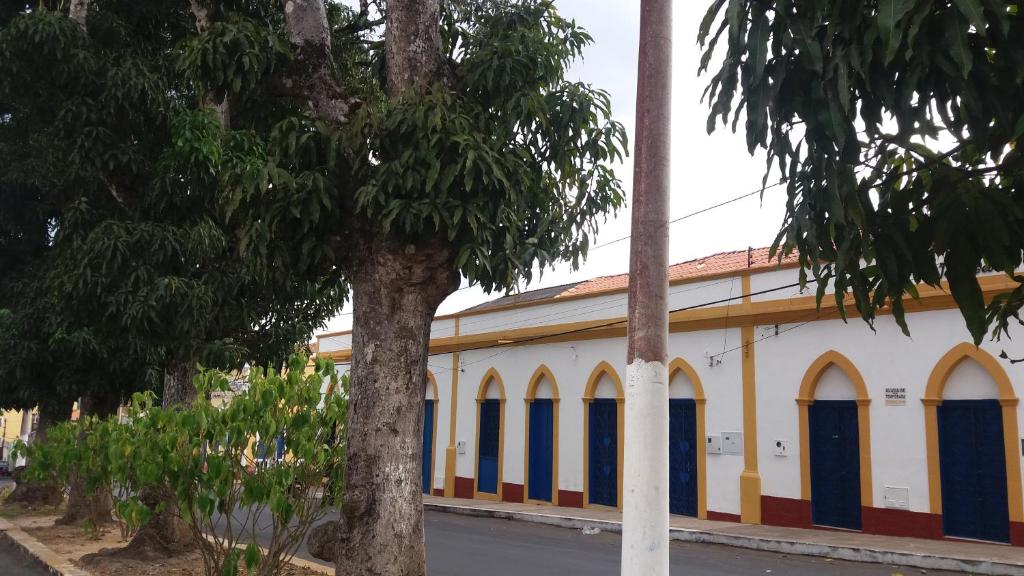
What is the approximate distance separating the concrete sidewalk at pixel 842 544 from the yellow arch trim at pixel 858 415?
80 centimetres

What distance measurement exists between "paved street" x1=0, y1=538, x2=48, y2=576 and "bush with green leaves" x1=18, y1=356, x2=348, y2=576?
426 centimetres

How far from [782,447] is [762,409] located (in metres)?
0.85

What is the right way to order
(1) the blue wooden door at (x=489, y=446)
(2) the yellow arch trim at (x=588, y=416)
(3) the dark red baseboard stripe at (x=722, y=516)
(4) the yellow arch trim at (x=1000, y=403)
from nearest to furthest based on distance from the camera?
(4) the yellow arch trim at (x=1000, y=403)
(3) the dark red baseboard stripe at (x=722, y=516)
(2) the yellow arch trim at (x=588, y=416)
(1) the blue wooden door at (x=489, y=446)

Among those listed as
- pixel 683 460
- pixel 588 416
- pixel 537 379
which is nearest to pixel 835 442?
pixel 683 460

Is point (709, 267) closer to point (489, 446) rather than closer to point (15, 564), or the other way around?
point (489, 446)

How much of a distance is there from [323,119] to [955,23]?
5084mm

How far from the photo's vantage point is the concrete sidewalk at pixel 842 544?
1153 centimetres

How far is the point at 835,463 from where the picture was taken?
15.5m

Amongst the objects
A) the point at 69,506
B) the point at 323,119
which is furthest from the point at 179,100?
the point at 69,506

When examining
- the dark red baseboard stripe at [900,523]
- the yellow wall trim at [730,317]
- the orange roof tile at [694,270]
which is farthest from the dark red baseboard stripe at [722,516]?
the orange roof tile at [694,270]

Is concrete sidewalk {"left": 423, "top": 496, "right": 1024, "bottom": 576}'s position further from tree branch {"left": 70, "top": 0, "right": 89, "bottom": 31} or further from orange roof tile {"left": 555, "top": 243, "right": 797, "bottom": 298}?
tree branch {"left": 70, "top": 0, "right": 89, "bottom": 31}

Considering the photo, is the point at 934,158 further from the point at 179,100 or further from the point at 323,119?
the point at 179,100

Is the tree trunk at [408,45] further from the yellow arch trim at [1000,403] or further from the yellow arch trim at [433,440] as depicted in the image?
the yellow arch trim at [433,440]

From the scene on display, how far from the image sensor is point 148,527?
31.5 feet
